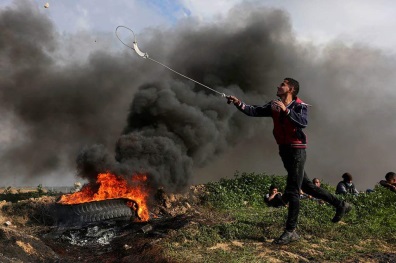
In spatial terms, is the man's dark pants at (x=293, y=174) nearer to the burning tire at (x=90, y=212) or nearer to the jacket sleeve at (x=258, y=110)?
the jacket sleeve at (x=258, y=110)

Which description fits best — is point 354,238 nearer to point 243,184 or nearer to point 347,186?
point 347,186

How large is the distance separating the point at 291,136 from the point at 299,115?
0.38 metres

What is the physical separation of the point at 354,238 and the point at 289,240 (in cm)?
167

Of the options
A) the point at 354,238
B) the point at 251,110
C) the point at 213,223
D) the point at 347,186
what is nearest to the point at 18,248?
the point at 213,223

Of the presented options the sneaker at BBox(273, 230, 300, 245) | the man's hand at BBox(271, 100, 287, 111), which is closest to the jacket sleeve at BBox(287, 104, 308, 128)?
the man's hand at BBox(271, 100, 287, 111)

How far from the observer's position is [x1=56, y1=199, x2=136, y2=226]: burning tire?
31.8 ft

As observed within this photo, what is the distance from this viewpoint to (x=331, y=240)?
720cm

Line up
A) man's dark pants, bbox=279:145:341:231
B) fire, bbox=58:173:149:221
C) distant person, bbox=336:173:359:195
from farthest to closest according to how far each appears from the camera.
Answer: distant person, bbox=336:173:359:195
fire, bbox=58:173:149:221
man's dark pants, bbox=279:145:341:231

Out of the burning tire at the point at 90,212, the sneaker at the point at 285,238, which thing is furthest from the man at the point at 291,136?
the burning tire at the point at 90,212

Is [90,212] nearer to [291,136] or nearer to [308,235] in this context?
[308,235]

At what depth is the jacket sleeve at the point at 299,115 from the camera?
6.12m

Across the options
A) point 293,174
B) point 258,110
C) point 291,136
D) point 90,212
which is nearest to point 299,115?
point 291,136

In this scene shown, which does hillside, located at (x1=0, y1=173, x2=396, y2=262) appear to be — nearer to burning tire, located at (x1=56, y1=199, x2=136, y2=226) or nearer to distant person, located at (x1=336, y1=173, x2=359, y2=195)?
burning tire, located at (x1=56, y1=199, x2=136, y2=226)

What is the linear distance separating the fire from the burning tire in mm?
514
